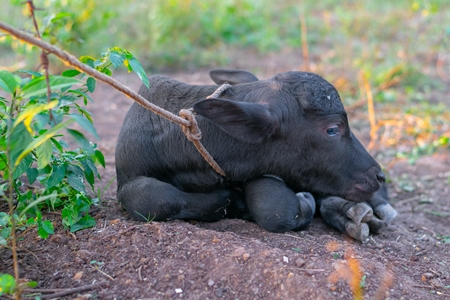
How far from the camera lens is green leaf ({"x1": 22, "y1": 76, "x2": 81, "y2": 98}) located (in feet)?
9.52

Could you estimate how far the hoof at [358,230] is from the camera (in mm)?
4324

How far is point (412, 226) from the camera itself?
5.07 m

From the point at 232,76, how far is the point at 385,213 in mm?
1809

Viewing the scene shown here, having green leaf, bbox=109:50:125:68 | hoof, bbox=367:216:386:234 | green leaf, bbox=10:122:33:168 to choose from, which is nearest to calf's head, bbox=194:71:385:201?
hoof, bbox=367:216:386:234

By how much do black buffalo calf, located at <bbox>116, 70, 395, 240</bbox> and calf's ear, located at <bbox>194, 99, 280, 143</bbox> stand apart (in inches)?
0.4

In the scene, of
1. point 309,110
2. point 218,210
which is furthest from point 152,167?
point 309,110

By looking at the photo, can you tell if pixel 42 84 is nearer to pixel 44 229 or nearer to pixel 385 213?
pixel 44 229

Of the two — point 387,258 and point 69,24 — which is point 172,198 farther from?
point 69,24

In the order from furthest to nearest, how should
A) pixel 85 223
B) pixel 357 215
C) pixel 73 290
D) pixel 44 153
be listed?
1. pixel 357 215
2. pixel 85 223
3. pixel 44 153
4. pixel 73 290

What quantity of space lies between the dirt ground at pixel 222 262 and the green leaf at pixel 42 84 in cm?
113

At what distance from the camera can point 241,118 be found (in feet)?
12.9

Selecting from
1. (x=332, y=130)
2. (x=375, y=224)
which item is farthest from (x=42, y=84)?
(x=375, y=224)

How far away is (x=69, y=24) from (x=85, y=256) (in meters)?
6.46

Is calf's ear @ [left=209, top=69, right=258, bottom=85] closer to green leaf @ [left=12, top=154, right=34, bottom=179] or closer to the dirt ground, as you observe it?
the dirt ground
